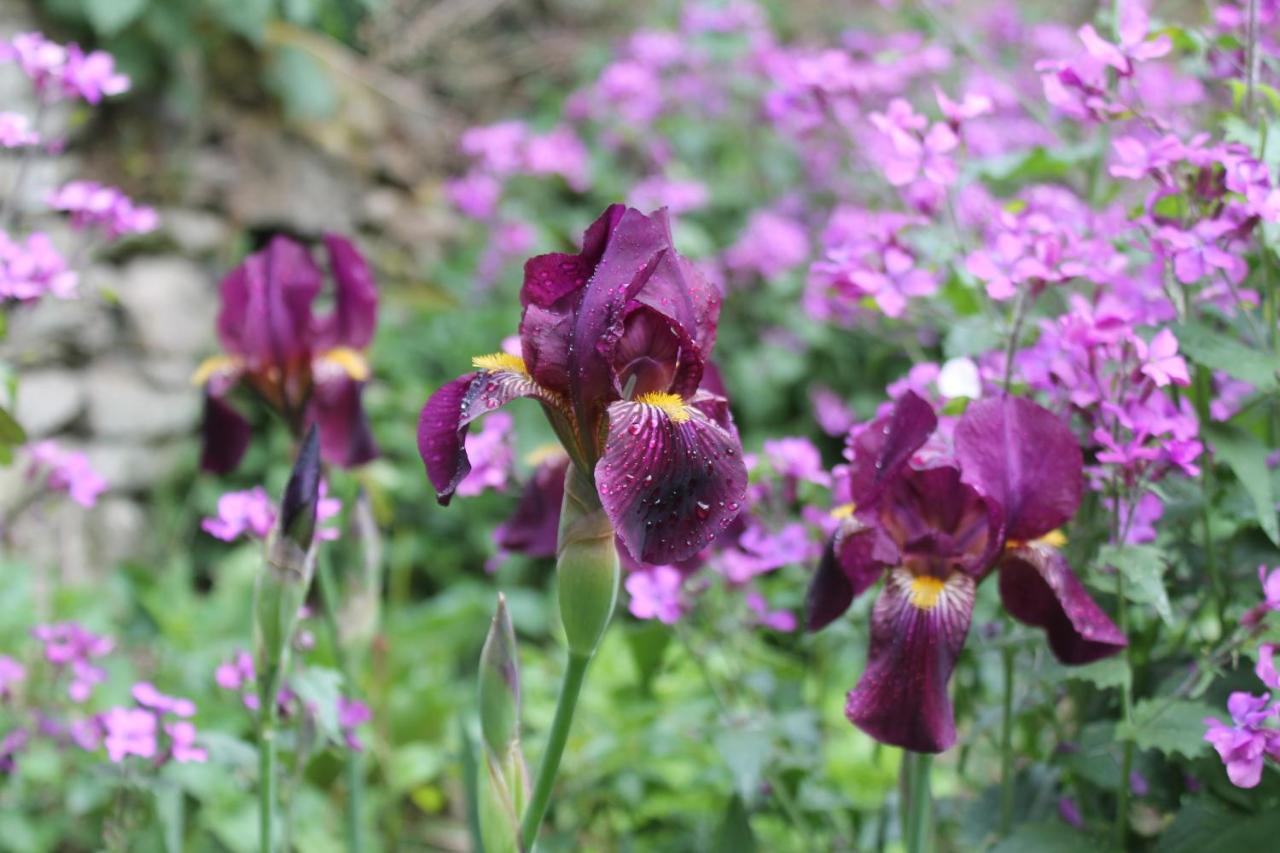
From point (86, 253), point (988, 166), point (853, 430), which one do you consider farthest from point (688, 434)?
point (86, 253)

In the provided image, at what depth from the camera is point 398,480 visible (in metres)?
3.65

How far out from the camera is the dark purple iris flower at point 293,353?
6.19 feet

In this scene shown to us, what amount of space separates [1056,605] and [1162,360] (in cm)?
28

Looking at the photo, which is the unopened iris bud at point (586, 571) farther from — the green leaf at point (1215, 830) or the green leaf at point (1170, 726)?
the green leaf at point (1215, 830)

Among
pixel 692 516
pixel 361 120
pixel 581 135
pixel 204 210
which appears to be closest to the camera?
pixel 692 516

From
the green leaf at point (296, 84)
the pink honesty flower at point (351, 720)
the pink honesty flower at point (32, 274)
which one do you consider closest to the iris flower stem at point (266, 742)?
the pink honesty flower at point (351, 720)

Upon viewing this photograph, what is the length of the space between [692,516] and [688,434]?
0.07 metres

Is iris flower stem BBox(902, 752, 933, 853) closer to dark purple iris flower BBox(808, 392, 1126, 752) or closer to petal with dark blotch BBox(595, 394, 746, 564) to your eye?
dark purple iris flower BBox(808, 392, 1126, 752)

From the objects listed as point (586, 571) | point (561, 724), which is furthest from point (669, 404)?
point (561, 724)

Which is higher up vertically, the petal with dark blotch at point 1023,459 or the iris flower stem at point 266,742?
the petal with dark blotch at point 1023,459

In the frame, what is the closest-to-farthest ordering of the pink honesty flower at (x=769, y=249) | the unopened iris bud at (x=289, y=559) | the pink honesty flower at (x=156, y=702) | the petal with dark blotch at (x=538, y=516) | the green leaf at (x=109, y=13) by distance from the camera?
the unopened iris bud at (x=289, y=559), the pink honesty flower at (x=156, y=702), the petal with dark blotch at (x=538, y=516), the green leaf at (x=109, y=13), the pink honesty flower at (x=769, y=249)

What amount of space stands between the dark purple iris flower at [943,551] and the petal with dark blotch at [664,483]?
237 millimetres

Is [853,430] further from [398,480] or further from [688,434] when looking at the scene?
[398,480]

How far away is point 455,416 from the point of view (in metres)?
1.13
